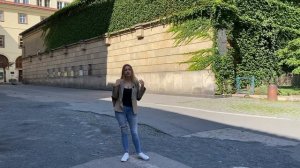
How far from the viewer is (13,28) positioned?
6681cm

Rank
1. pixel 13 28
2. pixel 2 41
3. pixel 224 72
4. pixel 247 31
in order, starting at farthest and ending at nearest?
pixel 13 28 → pixel 2 41 → pixel 247 31 → pixel 224 72

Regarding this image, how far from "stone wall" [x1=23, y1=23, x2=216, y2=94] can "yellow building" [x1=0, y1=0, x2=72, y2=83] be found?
2447 cm

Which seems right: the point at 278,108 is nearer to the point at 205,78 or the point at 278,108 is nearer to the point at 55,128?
the point at 205,78

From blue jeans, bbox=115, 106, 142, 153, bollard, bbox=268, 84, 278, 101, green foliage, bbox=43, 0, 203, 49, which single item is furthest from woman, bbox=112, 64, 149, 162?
green foliage, bbox=43, 0, 203, 49

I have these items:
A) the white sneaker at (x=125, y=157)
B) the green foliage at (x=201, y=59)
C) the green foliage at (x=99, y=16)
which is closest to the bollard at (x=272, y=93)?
the green foliage at (x=201, y=59)

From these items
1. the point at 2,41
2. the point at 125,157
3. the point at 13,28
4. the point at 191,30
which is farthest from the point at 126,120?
the point at 13,28

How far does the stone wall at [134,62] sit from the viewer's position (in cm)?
2192

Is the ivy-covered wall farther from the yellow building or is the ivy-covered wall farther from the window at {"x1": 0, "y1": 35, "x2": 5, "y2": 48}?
the window at {"x1": 0, "y1": 35, "x2": 5, "y2": 48}

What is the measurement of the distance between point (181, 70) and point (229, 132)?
40.7 ft

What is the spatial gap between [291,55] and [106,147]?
52.1 feet

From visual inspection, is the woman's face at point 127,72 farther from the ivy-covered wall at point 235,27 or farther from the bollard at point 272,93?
the ivy-covered wall at point 235,27

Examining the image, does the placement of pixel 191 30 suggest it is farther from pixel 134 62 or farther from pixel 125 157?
pixel 125 157

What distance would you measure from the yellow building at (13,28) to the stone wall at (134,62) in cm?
2447

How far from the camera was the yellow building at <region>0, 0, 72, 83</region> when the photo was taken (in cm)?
6562
